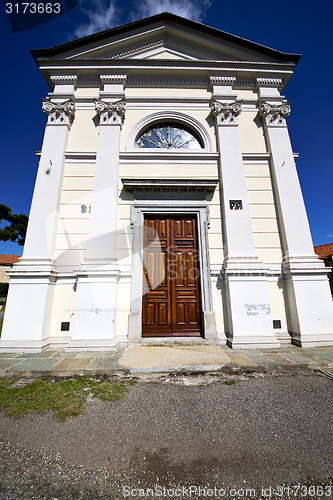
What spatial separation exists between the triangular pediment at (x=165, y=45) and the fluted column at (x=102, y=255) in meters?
2.64

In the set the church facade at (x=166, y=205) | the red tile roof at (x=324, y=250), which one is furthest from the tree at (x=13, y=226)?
the red tile roof at (x=324, y=250)

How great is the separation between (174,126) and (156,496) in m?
8.32

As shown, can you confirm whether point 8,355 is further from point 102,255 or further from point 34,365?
point 102,255

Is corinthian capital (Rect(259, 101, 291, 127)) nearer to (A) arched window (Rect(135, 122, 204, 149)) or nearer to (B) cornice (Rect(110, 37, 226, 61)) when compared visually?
(A) arched window (Rect(135, 122, 204, 149))

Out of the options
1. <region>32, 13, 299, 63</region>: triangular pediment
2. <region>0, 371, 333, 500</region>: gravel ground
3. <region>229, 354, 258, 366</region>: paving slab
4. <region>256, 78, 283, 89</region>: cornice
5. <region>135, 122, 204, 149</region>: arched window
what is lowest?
<region>0, 371, 333, 500</region>: gravel ground

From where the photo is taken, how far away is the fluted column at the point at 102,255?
4777mm

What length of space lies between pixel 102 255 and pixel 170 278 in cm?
198

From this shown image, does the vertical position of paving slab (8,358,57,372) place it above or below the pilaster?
below

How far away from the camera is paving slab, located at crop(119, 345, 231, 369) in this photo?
11.9 ft

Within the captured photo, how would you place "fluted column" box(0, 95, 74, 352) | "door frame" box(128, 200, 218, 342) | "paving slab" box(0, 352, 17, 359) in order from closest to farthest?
1. "paving slab" box(0, 352, 17, 359)
2. "fluted column" box(0, 95, 74, 352)
3. "door frame" box(128, 200, 218, 342)

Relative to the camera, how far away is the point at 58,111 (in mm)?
6492

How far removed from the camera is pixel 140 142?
6.80 m

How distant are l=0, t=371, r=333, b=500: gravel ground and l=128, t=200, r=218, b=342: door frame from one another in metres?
2.44

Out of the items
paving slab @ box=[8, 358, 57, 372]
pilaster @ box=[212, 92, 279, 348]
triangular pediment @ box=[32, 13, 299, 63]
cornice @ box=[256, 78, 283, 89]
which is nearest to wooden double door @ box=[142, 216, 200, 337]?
pilaster @ box=[212, 92, 279, 348]
